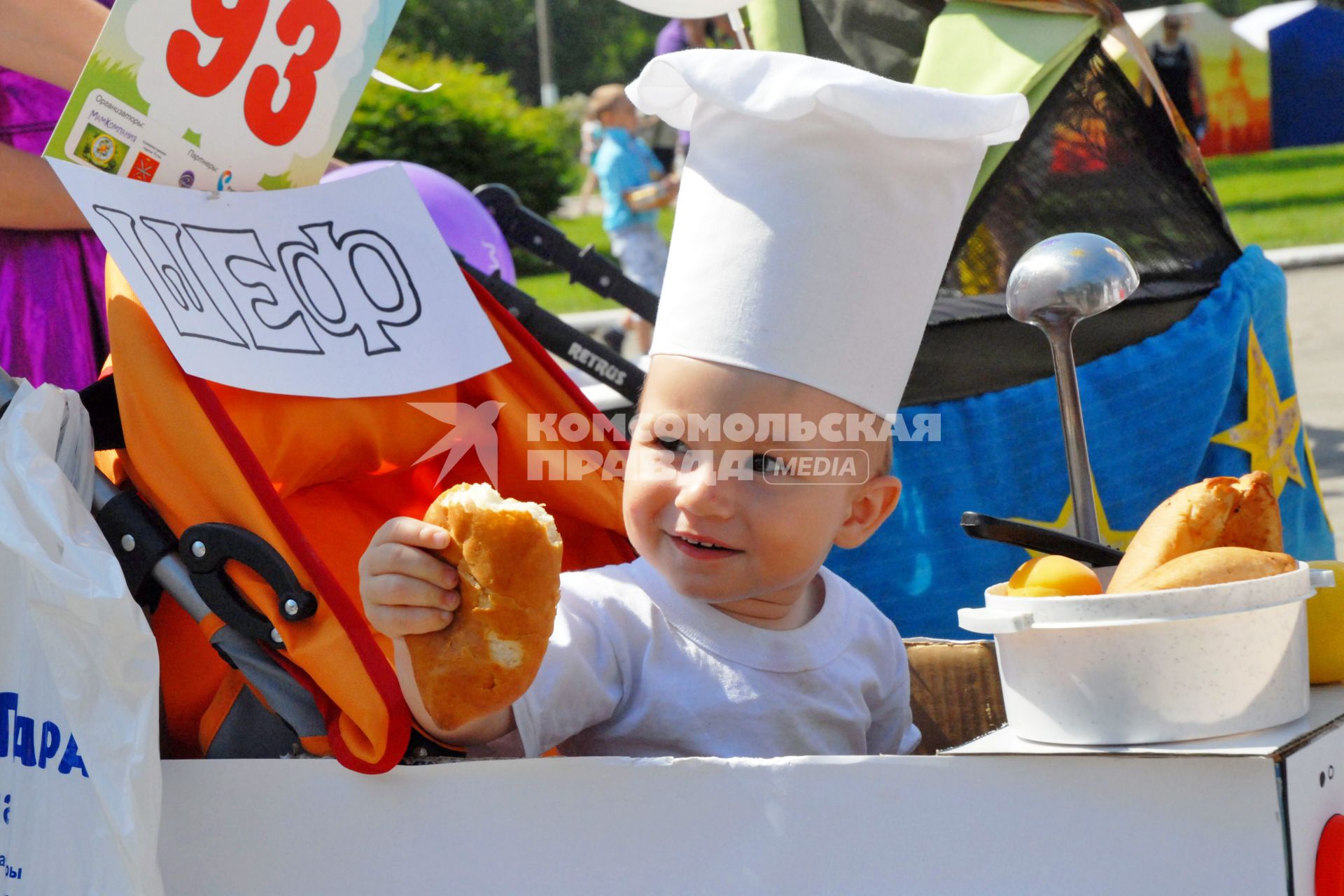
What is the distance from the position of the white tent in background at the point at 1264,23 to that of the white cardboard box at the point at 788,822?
24.5m

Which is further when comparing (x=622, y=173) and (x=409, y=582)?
(x=622, y=173)

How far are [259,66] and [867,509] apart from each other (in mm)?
816

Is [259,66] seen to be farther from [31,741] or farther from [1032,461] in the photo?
[1032,461]

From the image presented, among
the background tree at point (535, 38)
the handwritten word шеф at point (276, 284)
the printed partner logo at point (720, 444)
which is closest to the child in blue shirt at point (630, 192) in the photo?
the printed partner logo at point (720, 444)

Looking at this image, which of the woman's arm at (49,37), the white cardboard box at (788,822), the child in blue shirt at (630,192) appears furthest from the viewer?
the child in blue shirt at (630,192)

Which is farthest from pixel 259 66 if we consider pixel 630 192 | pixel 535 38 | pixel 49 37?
pixel 535 38

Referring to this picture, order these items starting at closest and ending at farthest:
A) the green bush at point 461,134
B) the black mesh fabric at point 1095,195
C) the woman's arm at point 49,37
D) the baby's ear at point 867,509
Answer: the baby's ear at point 867,509 → the woman's arm at point 49,37 → the black mesh fabric at point 1095,195 → the green bush at point 461,134

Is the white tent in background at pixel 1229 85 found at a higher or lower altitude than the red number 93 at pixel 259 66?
higher

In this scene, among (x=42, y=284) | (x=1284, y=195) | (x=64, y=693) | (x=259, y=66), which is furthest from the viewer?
(x=1284, y=195)

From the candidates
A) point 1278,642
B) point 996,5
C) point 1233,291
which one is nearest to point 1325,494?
point 1233,291

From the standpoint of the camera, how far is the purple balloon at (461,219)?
9.44ft

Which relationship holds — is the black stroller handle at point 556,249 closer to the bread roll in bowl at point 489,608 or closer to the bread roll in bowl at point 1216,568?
the bread roll in bowl at point 489,608

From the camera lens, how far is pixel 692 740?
1.47m

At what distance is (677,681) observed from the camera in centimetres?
149
